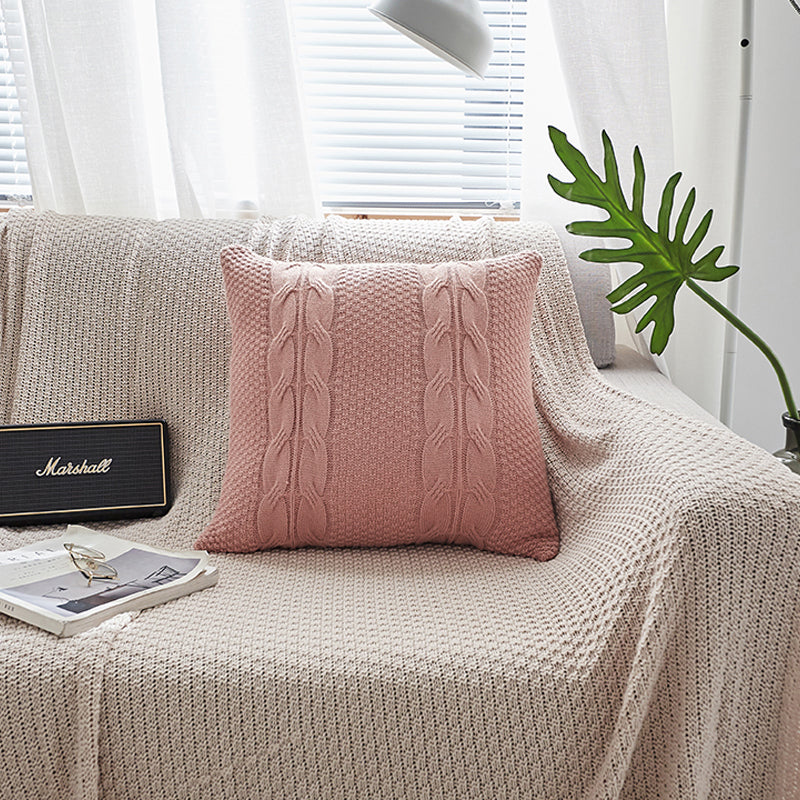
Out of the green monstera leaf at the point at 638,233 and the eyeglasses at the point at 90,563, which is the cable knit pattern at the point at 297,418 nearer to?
the eyeglasses at the point at 90,563

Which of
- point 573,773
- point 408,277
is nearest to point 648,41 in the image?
point 408,277

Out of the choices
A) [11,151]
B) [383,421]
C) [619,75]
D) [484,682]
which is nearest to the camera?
[484,682]

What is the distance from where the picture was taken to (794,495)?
0.89 metres

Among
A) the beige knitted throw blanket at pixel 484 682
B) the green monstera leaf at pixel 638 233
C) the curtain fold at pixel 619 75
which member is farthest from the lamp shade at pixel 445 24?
the beige knitted throw blanket at pixel 484 682

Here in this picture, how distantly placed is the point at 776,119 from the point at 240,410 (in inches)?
53.5

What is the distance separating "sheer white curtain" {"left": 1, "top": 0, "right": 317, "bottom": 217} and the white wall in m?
0.99

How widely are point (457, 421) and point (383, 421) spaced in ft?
0.34

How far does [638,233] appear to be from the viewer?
1.26m

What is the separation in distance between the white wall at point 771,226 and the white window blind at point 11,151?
62.5 inches

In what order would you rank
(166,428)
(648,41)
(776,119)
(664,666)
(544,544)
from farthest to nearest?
(776,119), (648,41), (166,428), (544,544), (664,666)

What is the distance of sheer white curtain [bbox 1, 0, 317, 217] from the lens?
1.54 meters

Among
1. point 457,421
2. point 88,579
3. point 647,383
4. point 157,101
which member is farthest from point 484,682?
point 157,101

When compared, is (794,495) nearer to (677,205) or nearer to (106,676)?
(106,676)

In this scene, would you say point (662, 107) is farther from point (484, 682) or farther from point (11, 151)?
point (11, 151)
